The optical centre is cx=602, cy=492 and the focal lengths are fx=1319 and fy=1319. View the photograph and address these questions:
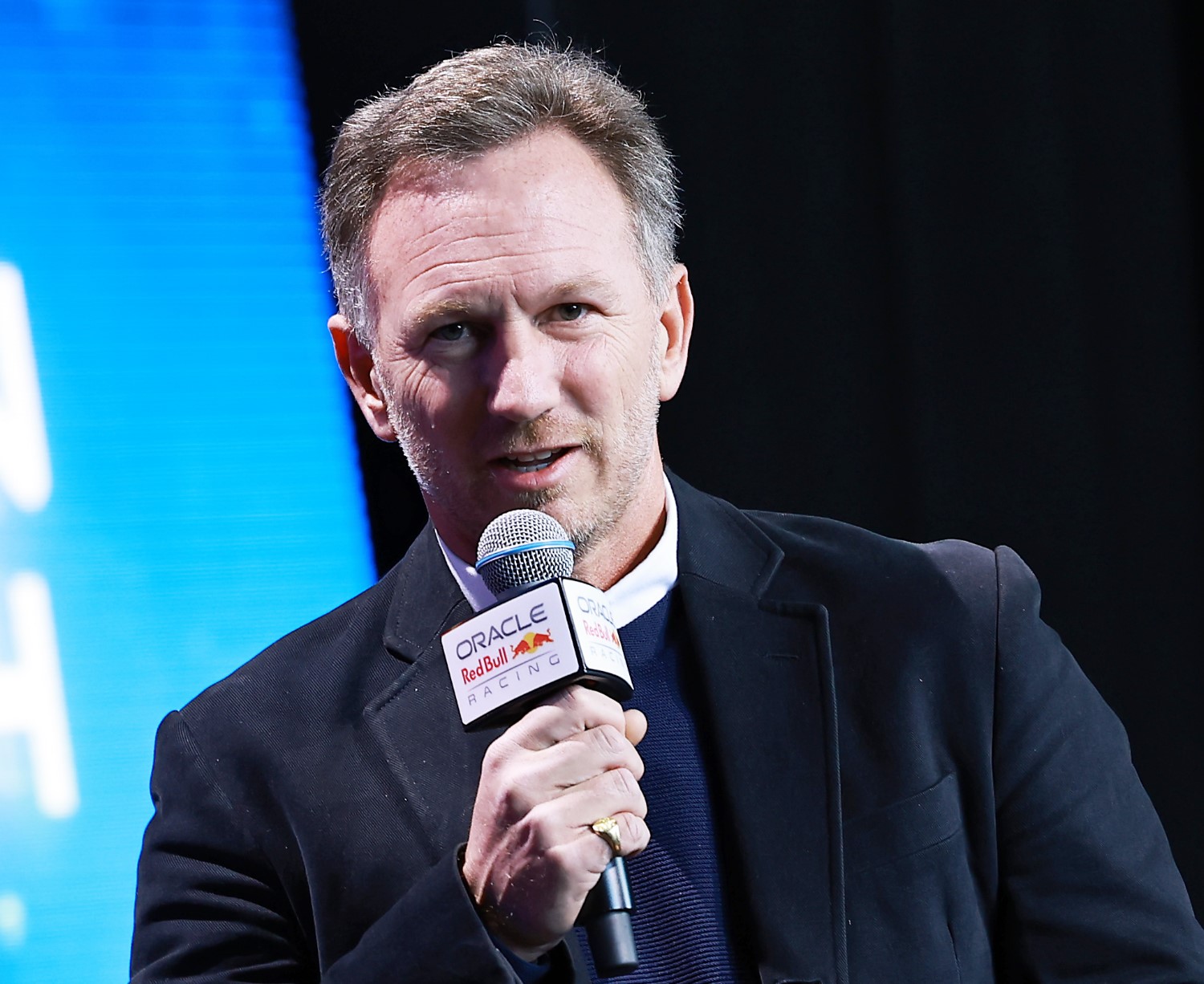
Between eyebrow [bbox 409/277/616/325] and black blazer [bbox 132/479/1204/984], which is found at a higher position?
eyebrow [bbox 409/277/616/325]

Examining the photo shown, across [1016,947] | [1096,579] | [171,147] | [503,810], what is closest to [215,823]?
[503,810]

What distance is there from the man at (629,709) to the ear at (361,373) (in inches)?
0.8

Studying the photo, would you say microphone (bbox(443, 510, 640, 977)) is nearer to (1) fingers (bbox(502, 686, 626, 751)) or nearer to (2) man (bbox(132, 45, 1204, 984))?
(1) fingers (bbox(502, 686, 626, 751))

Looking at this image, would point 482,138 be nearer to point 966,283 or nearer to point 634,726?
point 634,726

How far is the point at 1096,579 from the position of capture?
108 inches

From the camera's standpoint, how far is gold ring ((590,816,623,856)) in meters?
1.21

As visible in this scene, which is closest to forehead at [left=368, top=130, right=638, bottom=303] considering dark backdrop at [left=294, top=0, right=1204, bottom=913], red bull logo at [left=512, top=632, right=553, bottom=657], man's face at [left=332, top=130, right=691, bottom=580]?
man's face at [left=332, top=130, right=691, bottom=580]

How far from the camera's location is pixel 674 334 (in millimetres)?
1985

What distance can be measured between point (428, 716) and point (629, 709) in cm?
30

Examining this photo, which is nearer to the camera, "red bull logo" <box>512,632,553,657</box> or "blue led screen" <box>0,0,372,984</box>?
"red bull logo" <box>512,632,553,657</box>

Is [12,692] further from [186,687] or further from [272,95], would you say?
[272,95]

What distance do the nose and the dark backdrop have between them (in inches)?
42.5

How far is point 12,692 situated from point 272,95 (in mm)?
1326

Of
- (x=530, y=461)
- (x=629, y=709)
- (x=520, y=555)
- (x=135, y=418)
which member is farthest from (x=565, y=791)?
(x=135, y=418)
